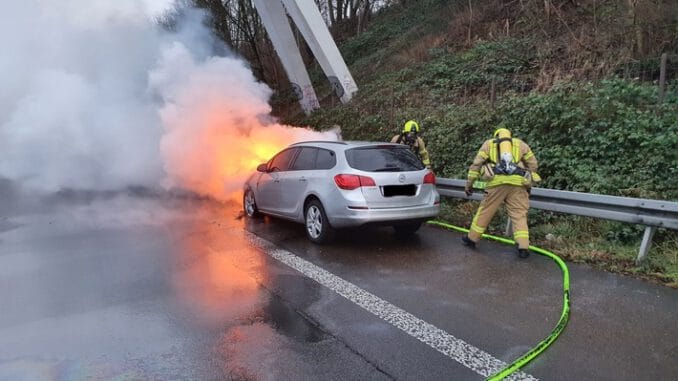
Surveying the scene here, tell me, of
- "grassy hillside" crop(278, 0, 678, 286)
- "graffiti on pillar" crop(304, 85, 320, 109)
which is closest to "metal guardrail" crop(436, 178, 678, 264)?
"grassy hillside" crop(278, 0, 678, 286)

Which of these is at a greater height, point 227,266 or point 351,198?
point 351,198

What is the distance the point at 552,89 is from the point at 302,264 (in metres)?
6.40

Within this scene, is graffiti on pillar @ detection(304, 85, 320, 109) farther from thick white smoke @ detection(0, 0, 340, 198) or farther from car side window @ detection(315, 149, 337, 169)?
car side window @ detection(315, 149, 337, 169)

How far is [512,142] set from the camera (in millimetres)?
6473

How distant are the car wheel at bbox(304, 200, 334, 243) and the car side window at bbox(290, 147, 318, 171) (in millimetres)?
645

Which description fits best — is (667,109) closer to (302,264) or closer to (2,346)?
(302,264)

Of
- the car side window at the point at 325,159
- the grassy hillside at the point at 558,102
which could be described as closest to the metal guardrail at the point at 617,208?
the grassy hillside at the point at 558,102

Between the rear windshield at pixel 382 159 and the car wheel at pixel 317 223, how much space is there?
834mm

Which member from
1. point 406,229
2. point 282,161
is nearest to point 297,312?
point 406,229

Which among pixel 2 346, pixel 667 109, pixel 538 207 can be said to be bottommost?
pixel 2 346

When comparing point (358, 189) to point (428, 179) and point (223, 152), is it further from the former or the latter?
point (223, 152)

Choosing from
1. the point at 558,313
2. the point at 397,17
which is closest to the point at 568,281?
the point at 558,313

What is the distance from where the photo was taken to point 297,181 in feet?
25.7

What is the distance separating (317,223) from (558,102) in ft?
15.9
